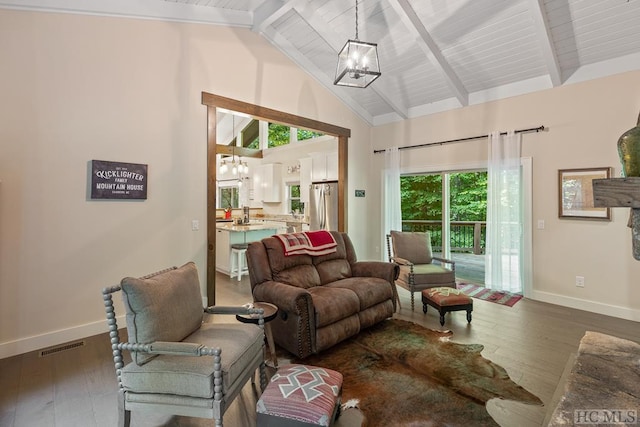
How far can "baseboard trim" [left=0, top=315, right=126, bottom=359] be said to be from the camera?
287 cm

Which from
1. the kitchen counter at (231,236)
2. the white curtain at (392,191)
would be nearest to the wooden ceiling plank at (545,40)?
the white curtain at (392,191)

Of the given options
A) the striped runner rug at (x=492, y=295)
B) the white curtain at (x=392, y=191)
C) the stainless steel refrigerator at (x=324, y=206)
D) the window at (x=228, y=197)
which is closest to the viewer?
the striped runner rug at (x=492, y=295)

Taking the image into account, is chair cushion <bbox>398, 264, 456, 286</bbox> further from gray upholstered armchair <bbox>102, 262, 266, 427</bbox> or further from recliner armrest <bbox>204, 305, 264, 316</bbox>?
gray upholstered armchair <bbox>102, 262, 266, 427</bbox>

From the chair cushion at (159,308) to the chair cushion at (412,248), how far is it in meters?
3.23

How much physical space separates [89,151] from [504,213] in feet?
17.9

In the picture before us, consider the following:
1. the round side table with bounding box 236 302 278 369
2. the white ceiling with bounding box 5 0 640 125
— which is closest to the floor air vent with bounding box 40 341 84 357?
the round side table with bounding box 236 302 278 369

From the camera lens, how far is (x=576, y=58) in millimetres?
4051

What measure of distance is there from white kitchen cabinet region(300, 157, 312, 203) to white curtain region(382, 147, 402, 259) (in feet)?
6.50

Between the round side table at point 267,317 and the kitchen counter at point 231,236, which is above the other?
the kitchen counter at point 231,236

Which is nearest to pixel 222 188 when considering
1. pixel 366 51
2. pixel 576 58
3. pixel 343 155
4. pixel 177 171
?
pixel 343 155

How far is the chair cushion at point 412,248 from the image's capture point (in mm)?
4664

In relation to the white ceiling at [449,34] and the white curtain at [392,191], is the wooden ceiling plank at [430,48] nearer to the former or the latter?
the white ceiling at [449,34]

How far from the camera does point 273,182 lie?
8586 millimetres

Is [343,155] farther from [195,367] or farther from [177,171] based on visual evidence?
[195,367]
